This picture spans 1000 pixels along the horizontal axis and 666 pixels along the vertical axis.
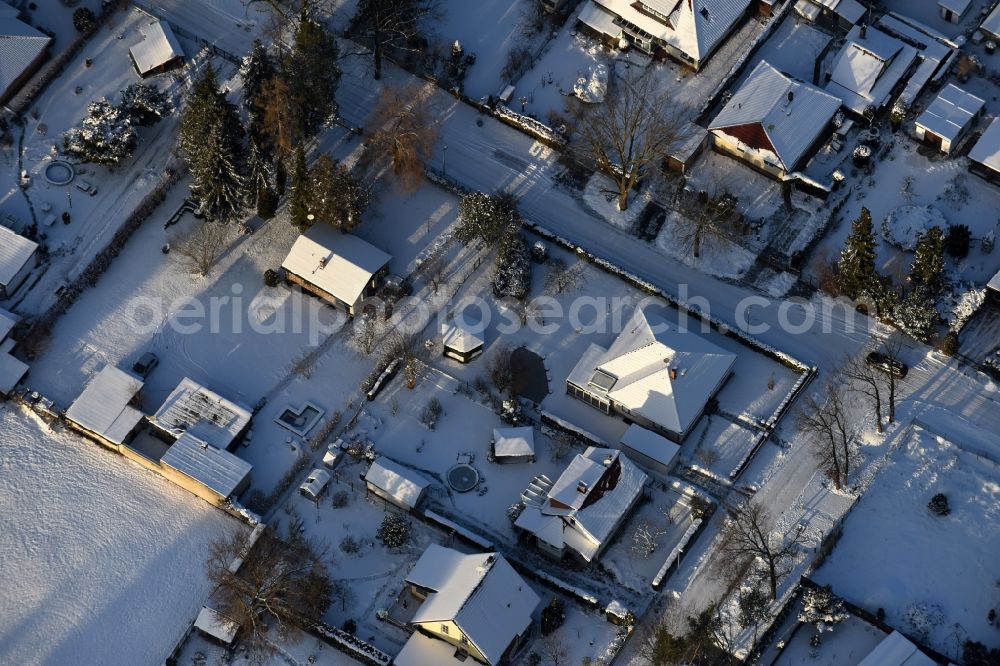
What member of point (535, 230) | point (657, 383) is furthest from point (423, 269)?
point (657, 383)

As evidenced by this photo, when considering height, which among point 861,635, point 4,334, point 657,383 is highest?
point 657,383

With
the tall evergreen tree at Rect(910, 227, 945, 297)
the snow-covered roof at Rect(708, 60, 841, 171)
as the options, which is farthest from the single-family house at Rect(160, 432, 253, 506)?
the tall evergreen tree at Rect(910, 227, 945, 297)

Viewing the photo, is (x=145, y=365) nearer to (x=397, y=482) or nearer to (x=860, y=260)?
(x=397, y=482)

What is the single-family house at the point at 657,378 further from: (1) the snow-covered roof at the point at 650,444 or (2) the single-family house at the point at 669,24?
(2) the single-family house at the point at 669,24

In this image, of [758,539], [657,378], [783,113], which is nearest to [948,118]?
[783,113]

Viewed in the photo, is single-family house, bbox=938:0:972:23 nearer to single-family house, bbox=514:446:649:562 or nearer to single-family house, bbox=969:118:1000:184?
single-family house, bbox=969:118:1000:184

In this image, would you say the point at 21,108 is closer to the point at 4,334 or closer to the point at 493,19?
the point at 4,334
